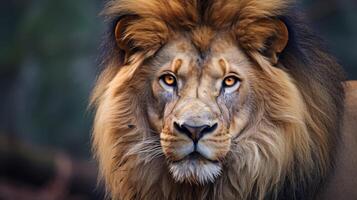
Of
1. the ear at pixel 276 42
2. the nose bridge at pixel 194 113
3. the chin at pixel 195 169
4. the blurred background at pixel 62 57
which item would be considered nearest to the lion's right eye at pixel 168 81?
the nose bridge at pixel 194 113

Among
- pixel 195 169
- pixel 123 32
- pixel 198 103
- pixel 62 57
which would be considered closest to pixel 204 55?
pixel 198 103

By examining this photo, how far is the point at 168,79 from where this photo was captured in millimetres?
5512

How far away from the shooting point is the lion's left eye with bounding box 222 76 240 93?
5.44 meters

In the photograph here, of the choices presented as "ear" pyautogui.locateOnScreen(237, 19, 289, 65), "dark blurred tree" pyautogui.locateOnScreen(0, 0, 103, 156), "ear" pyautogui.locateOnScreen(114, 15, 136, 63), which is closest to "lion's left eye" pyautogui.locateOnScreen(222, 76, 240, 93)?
"ear" pyautogui.locateOnScreen(237, 19, 289, 65)

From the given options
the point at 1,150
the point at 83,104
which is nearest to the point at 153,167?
the point at 1,150

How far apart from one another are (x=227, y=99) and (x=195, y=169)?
1.27ft

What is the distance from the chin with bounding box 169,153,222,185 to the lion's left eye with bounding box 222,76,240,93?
14.6 inches

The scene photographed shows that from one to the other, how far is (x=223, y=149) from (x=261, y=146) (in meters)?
0.30

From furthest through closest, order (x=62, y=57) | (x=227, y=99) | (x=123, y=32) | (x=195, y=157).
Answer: (x=62, y=57)
(x=123, y=32)
(x=227, y=99)
(x=195, y=157)

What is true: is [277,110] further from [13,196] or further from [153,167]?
[13,196]

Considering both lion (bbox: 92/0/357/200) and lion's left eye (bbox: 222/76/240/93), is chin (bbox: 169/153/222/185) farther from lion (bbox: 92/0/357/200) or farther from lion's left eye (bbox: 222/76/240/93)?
lion's left eye (bbox: 222/76/240/93)

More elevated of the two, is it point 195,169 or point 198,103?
point 198,103

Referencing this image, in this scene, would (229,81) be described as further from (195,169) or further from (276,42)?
(195,169)

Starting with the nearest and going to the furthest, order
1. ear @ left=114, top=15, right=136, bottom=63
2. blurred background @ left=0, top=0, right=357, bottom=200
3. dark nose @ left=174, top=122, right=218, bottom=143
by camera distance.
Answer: dark nose @ left=174, top=122, right=218, bottom=143, ear @ left=114, top=15, right=136, bottom=63, blurred background @ left=0, top=0, right=357, bottom=200
